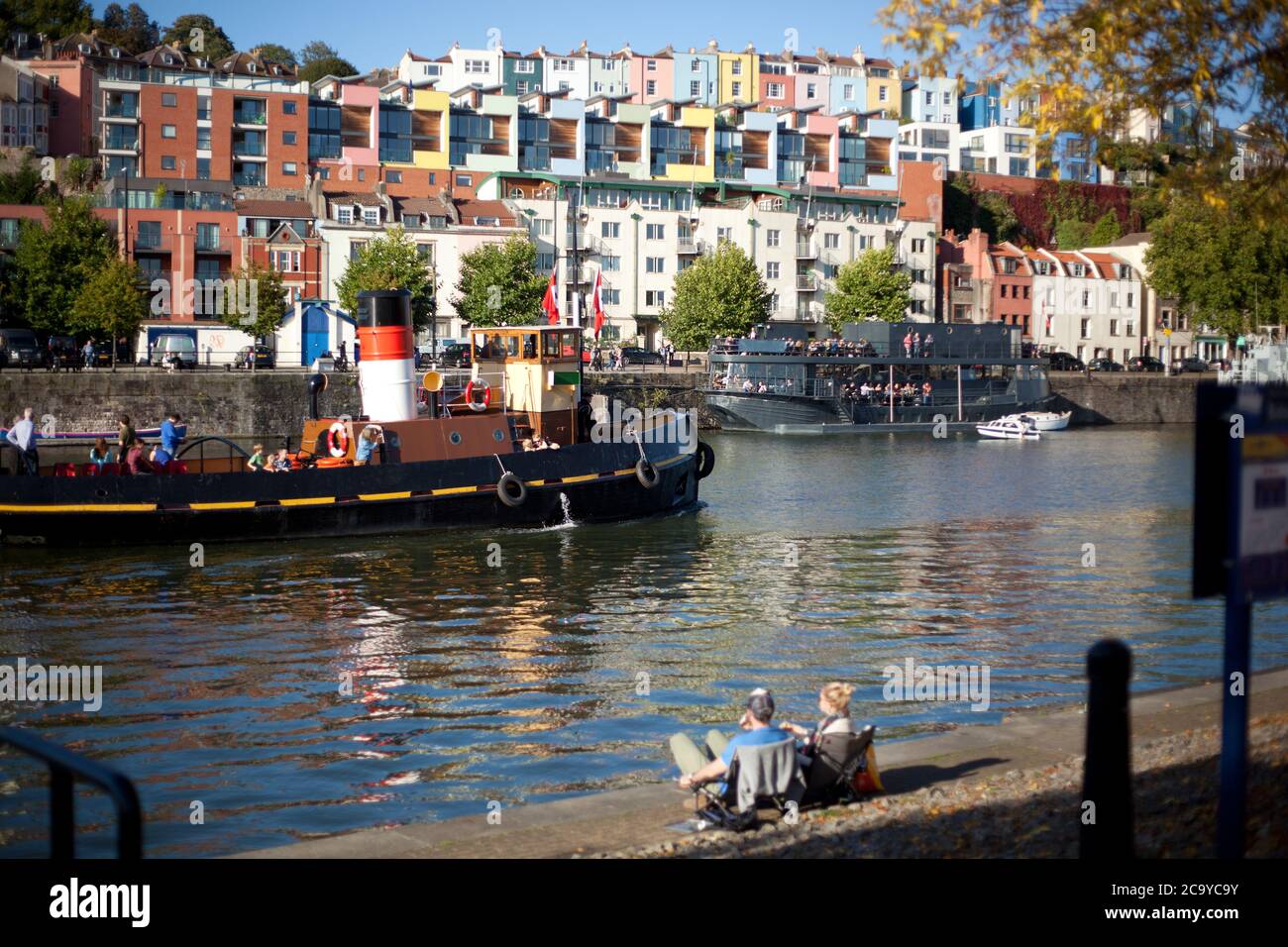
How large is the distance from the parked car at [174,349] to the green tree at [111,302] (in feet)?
5.23

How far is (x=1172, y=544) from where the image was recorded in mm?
30797

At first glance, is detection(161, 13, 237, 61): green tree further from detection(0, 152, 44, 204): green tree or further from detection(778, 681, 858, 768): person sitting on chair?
detection(778, 681, 858, 768): person sitting on chair

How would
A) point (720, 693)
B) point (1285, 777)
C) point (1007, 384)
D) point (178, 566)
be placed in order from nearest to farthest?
point (1285, 777)
point (720, 693)
point (178, 566)
point (1007, 384)

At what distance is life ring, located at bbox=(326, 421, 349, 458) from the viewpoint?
30656mm

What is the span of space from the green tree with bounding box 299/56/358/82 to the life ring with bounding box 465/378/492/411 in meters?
101

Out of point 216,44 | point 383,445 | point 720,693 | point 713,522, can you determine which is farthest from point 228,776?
point 216,44

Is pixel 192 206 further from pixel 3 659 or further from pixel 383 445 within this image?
pixel 3 659

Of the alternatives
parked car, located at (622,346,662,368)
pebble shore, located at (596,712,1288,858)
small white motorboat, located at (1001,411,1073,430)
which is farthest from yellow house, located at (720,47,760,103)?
pebble shore, located at (596,712,1288,858)

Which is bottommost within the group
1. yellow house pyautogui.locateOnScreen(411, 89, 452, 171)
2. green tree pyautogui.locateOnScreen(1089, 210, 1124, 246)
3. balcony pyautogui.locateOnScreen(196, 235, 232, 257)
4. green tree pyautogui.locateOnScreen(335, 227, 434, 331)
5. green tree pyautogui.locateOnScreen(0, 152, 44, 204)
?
green tree pyautogui.locateOnScreen(335, 227, 434, 331)

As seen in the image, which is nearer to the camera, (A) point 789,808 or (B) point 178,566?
(A) point 789,808

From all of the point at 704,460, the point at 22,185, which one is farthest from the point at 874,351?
the point at 22,185

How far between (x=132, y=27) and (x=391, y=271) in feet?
248

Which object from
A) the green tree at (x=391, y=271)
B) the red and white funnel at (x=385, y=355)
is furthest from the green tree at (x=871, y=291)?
the red and white funnel at (x=385, y=355)

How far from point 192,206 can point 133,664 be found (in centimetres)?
6928
